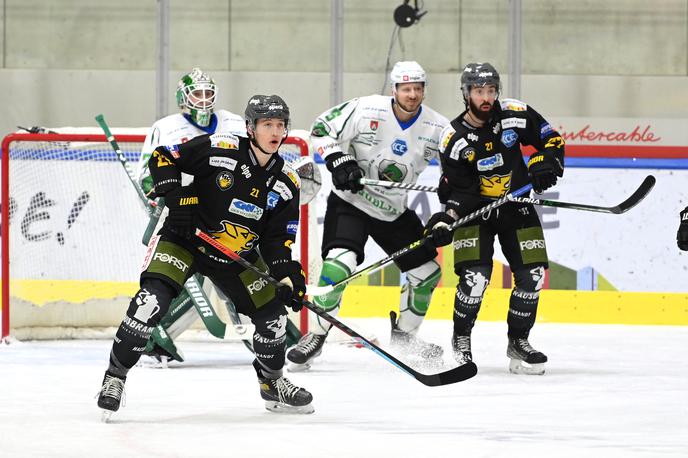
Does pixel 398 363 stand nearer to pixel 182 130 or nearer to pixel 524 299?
pixel 524 299

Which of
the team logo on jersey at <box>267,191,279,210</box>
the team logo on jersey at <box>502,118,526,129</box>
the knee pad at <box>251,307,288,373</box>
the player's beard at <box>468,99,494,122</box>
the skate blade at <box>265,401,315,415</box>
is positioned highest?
the player's beard at <box>468,99,494,122</box>

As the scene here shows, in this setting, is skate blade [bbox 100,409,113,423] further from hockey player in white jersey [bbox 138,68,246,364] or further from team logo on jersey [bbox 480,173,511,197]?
team logo on jersey [bbox 480,173,511,197]

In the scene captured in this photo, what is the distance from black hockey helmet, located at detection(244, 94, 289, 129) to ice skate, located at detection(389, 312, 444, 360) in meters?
1.58

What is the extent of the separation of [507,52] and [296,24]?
1707 mm

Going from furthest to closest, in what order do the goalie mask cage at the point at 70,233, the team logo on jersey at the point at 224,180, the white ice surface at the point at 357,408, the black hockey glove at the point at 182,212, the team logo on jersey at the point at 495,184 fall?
the goalie mask cage at the point at 70,233 → the team logo on jersey at the point at 495,184 → the team logo on jersey at the point at 224,180 → the black hockey glove at the point at 182,212 → the white ice surface at the point at 357,408

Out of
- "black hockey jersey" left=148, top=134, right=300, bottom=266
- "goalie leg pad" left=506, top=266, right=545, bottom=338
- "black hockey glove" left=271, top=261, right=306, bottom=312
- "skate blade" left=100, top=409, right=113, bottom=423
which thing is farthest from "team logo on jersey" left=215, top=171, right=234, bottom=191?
"goalie leg pad" left=506, top=266, right=545, bottom=338

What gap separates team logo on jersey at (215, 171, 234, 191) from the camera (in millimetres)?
3693

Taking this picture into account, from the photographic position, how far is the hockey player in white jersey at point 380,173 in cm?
489

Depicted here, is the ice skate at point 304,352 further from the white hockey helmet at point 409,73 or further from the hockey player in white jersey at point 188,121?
the white hockey helmet at point 409,73

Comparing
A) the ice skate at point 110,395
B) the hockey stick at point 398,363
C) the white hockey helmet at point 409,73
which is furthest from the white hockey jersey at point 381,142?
the ice skate at point 110,395

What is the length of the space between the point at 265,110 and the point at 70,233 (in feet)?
8.30

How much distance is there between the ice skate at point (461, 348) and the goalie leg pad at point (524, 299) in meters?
0.18

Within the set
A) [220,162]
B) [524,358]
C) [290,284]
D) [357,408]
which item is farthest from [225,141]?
[524,358]

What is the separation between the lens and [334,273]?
484cm
